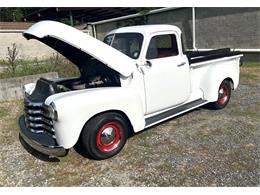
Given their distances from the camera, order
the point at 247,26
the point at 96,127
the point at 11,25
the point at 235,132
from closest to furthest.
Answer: the point at 96,127
the point at 235,132
the point at 247,26
the point at 11,25

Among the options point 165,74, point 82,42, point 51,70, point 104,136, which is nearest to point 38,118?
point 104,136

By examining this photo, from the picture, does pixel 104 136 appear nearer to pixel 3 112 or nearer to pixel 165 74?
pixel 165 74

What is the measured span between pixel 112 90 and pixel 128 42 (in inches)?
46.3

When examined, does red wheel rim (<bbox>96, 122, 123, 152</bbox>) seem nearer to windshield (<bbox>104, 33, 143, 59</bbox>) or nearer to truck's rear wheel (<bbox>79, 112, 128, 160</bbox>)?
truck's rear wheel (<bbox>79, 112, 128, 160</bbox>)

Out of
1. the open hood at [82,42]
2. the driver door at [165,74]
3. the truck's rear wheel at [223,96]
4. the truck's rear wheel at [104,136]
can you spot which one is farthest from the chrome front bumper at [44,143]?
the truck's rear wheel at [223,96]

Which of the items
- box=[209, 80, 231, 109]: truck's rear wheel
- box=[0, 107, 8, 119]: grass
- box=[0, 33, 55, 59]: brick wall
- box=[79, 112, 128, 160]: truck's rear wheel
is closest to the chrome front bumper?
box=[79, 112, 128, 160]: truck's rear wheel

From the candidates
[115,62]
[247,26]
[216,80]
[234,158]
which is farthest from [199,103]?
[247,26]

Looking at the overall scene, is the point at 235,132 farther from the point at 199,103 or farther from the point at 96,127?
the point at 96,127

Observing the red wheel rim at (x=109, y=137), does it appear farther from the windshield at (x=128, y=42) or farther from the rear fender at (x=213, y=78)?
the rear fender at (x=213, y=78)

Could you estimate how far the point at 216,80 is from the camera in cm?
496

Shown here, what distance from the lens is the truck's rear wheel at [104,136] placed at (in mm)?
3297

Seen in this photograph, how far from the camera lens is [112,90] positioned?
3.46m

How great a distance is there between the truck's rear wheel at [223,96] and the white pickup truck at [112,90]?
11.4 inches
